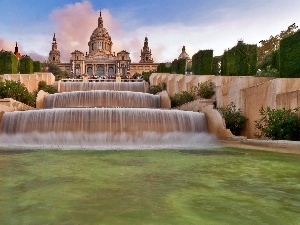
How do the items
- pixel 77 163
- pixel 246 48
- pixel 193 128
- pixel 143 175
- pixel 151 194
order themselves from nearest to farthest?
pixel 151 194, pixel 143 175, pixel 77 163, pixel 193 128, pixel 246 48

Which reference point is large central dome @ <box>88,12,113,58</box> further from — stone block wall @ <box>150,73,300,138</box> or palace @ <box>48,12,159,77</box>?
stone block wall @ <box>150,73,300,138</box>

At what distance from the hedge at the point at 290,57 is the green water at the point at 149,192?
796 centimetres

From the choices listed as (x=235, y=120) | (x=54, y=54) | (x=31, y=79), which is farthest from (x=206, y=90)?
(x=54, y=54)

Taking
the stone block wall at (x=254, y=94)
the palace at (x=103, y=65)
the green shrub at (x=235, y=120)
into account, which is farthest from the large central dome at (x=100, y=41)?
the green shrub at (x=235, y=120)

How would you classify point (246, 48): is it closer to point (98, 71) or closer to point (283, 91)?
point (283, 91)

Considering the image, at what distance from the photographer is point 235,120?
15.9 meters

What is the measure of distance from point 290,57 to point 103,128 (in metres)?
8.67

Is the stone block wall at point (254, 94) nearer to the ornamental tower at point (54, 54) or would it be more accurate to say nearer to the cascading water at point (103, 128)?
the cascading water at point (103, 128)

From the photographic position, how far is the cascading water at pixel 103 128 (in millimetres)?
15062

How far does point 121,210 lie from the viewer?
431 centimetres

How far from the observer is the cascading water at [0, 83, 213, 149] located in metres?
15.1

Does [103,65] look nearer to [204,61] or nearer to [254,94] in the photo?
[204,61]

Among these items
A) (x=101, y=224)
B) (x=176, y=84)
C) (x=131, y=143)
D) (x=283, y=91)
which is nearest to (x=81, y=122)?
(x=131, y=143)

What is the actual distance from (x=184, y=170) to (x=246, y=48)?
57.4ft
